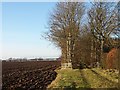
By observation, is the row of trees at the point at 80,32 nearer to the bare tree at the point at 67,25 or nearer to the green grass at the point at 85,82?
the bare tree at the point at 67,25

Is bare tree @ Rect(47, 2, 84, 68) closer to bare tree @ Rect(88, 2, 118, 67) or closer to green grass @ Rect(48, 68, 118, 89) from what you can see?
bare tree @ Rect(88, 2, 118, 67)

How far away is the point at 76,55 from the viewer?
101ft

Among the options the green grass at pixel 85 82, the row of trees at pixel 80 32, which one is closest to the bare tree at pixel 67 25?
the row of trees at pixel 80 32

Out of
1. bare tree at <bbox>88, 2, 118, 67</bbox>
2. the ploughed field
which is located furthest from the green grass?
bare tree at <bbox>88, 2, 118, 67</bbox>

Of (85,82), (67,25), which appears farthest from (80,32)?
(85,82)

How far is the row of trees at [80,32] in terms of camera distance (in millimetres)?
28984

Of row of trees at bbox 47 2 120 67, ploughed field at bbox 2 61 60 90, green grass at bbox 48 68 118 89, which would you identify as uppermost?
row of trees at bbox 47 2 120 67

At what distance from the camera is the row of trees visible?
29.0m

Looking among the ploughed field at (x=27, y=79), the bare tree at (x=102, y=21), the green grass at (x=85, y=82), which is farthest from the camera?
the bare tree at (x=102, y=21)

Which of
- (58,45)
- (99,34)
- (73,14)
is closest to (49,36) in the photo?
(58,45)

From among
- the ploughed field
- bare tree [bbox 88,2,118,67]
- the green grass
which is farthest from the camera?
bare tree [bbox 88,2,118,67]

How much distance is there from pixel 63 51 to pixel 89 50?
320 centimetres

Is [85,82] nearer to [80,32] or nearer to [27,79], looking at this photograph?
[27,79]

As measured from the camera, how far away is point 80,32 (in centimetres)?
3022
